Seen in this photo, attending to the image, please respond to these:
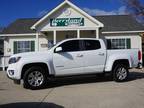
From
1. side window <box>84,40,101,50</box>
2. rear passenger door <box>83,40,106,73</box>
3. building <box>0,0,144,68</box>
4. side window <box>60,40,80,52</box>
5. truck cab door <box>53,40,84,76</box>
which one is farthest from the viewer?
building <box>0,0,144,68</box>

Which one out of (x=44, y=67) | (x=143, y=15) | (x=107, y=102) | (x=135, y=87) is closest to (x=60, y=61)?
(x=44, y=67)

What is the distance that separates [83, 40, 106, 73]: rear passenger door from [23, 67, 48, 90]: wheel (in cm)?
194

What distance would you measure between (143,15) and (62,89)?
833 inches

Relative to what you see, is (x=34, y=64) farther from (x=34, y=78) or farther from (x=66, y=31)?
(x=66, y=31)

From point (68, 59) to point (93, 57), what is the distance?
1.17m

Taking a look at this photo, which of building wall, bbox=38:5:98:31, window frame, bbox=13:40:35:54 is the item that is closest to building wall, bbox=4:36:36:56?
window frame, bbox=13:40:35:54

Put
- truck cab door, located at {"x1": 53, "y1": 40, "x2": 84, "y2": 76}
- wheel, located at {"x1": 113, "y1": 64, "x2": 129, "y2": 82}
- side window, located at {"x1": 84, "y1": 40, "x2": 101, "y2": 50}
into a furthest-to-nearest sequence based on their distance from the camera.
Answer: wheel, located at {"x1": 113, "y1": 64, "x2": 129, "y2": 82} < side window, located at {"x1": 84, "y1": 40, "x2": 101, "y2": 50} < truck cab door, located at {"x1": 53, "y1": 40, "x2": 84, "y2": 76}

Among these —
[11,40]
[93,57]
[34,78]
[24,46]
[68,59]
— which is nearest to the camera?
[34,78]

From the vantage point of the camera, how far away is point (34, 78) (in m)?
12.2

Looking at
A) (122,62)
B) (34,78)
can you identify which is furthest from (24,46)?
(34,78)

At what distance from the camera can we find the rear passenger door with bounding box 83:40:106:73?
13.2 metres

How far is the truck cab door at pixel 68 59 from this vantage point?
12719mm

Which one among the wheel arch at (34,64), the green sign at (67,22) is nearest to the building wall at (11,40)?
the green sign at (67,22)

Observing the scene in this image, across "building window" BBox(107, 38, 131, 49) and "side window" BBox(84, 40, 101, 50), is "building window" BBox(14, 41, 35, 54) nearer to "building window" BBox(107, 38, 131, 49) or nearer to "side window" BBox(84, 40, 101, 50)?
"building window" BBox(107, 38, 131, 49)
